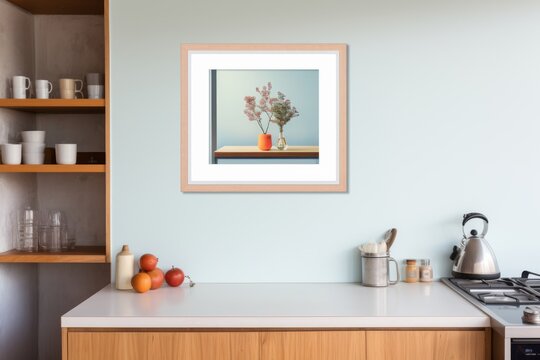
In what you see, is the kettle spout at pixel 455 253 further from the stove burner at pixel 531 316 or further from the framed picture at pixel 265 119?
the stove burner at pixel 531 316

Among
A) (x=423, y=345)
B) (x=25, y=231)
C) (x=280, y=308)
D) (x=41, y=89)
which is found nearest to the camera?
(x=423, y=345)

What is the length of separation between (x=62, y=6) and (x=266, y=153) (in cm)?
117

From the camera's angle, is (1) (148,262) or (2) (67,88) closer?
(1) (148,262)

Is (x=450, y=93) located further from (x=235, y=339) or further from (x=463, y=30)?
(x=235, y=339)

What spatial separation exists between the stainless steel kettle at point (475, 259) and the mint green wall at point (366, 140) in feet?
0.28

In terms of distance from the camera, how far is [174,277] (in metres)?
2.65

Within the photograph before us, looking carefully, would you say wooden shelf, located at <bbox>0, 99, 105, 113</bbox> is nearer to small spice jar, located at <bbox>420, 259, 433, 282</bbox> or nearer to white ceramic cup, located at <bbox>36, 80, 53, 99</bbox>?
white ceramic cup, located at <bbox>36, 80, 53, 99</bbox>

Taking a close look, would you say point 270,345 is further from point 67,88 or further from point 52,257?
point 67,88

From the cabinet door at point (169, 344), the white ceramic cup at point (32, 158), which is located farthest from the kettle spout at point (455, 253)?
the white ceramic cup at point (32, 158)

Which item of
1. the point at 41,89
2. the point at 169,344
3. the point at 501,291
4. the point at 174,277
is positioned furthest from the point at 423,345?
the point at 41,89

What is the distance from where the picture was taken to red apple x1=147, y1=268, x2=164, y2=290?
2615 millimetres

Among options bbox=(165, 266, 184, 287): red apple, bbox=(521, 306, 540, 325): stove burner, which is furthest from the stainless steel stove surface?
bbox=(165, 266, 184, 287): red apple

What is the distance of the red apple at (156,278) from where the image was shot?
262 centimetres

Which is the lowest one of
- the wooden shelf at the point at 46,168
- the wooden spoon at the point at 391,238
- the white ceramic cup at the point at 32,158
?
the wooden spoon at the point at 391,238
